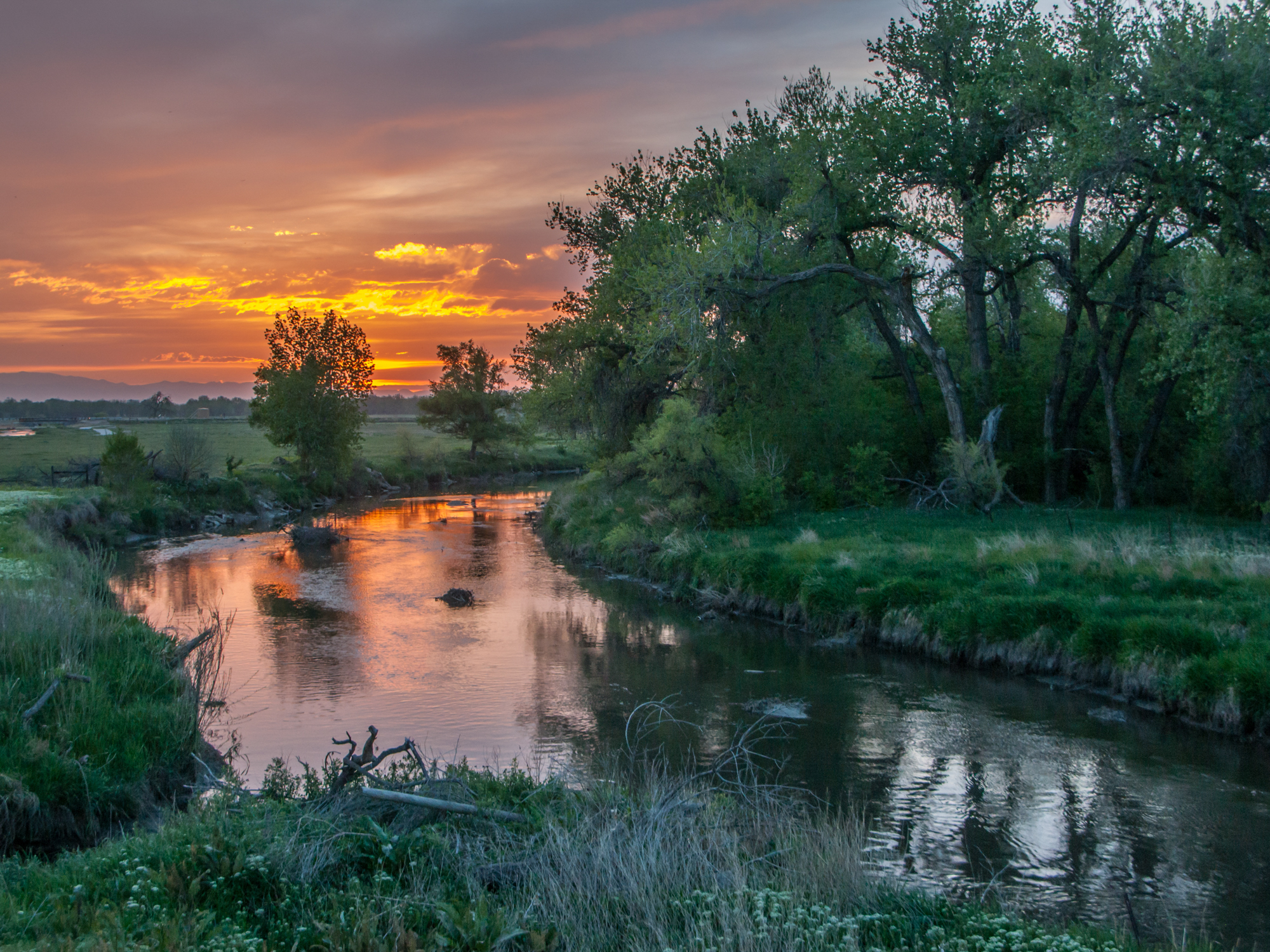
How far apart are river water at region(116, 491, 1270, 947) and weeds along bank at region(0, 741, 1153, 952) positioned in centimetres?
223

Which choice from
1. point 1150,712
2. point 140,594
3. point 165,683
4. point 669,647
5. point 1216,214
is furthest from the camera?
point 140,594

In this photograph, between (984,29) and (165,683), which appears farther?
(984,29)

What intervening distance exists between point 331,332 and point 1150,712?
5108 cm

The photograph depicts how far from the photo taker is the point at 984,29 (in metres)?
29.2

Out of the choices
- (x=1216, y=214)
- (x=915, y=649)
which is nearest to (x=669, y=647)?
(x=915, y=649)

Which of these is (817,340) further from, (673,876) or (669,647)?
(673,876)

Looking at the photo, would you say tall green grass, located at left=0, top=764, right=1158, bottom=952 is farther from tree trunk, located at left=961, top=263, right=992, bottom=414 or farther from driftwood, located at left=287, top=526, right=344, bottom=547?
driftwood, located at left=287, top=526, right=344, bottom=547

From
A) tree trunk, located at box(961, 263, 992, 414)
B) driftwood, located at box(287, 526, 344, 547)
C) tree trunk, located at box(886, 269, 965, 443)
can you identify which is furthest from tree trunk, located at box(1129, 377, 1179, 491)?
driftwood, located at box(287, 526, 344, 547)

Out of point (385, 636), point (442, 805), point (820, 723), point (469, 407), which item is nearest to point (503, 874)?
point (442, 805)

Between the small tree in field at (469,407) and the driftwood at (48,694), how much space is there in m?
61.5

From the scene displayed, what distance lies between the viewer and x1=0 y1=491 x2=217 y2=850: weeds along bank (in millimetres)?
8391

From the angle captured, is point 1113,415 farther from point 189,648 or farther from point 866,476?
point 189,648

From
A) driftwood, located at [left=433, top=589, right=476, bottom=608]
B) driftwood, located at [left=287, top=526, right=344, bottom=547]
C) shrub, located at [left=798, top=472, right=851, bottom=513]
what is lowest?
driftwood, located at [left=433, top=589, right=476, bottom=608]

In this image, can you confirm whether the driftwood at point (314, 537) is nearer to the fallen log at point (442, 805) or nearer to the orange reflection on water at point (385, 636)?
the orange reflection on water at point (385, 636)
